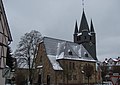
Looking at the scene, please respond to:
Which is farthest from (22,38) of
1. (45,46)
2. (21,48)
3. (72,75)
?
(72,75)

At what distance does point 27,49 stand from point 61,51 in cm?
1588

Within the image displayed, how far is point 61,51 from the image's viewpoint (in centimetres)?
5744

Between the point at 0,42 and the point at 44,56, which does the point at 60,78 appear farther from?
the point at 0,42

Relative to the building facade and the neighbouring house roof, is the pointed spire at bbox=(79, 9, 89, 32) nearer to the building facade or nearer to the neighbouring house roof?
the neighbouring house roof

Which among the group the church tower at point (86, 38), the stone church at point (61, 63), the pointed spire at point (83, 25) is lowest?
the stone church at point (61, 63)

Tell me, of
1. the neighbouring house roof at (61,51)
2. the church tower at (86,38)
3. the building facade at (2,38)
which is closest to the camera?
the building facade at (2,38)

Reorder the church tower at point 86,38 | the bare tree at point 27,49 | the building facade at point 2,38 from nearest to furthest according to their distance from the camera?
the building facade at point 2,38, the bare tree at point 27,49, the church tower at point 86,38

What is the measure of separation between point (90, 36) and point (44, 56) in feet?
69.3

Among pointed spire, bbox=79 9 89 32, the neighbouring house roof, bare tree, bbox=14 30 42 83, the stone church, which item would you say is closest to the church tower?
pointed spire, bbox=79 9 89 32

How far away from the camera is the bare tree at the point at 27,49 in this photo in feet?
142

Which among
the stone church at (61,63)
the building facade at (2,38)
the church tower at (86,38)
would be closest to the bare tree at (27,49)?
the stone church at (61,63)

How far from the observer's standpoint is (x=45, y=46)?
55.5 meters

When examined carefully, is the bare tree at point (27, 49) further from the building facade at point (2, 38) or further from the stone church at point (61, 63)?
the building facade at point (2, 38)

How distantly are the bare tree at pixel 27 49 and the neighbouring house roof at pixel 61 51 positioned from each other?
10.2m
